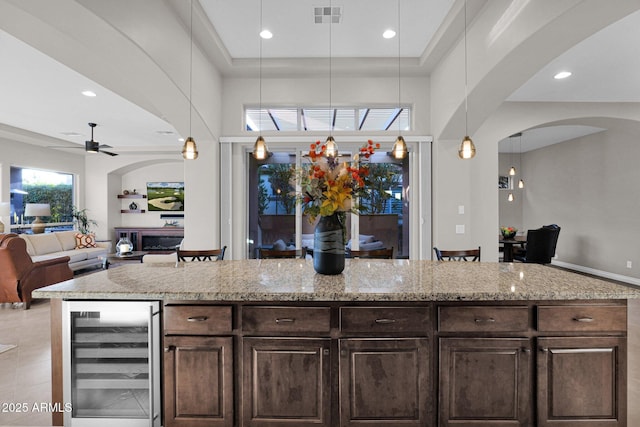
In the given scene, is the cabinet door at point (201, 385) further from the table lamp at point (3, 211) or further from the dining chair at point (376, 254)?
the table lamp at point (3, 211)

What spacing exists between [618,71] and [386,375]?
488cm

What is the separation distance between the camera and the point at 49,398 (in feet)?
7.73

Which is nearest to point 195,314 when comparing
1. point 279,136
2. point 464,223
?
point 279,136

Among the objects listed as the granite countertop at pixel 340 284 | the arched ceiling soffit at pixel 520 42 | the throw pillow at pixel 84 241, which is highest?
the arched ceiling soffit at pixel 520 42

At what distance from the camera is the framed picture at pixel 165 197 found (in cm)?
948

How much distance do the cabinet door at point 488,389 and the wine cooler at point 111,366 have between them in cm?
152

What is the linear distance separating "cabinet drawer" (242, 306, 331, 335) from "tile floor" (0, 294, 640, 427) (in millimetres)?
1650

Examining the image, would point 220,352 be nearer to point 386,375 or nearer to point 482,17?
point 386,375

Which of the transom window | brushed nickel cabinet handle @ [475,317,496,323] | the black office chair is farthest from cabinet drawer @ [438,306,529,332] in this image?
the black office chair

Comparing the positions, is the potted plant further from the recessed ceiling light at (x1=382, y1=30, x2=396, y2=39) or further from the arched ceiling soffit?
the arched ceiling soffit

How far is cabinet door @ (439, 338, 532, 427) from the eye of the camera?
5.46 feet

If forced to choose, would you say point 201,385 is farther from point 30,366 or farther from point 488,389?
point 30,366

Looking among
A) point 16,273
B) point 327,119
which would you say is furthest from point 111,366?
point 327,119

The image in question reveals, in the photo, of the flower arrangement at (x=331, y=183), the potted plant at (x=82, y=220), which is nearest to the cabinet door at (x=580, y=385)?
the flower arrangement at (x=331, y=183)
